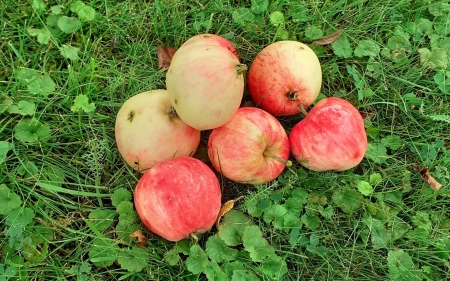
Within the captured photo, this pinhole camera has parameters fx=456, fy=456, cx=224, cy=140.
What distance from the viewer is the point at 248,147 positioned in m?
2.28

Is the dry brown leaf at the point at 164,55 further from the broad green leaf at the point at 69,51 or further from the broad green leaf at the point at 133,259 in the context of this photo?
the broad green leaf at the point at 133,259

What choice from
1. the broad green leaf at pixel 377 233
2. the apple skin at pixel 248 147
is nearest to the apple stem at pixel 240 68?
the apple skin at pixel 248 147

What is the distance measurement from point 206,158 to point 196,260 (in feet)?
1.90

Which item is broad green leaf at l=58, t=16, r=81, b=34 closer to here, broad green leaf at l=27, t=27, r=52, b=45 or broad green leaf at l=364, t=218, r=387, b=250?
broad green leaf at l=27, t=27, r=52, b=45

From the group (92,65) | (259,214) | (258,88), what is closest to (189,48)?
(258,88)

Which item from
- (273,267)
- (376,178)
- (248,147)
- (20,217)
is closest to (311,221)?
(273,267)

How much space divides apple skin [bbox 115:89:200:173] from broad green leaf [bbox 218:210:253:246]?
43 cm

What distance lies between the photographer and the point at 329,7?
3016 mm

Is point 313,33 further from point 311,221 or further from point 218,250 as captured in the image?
point 218,250

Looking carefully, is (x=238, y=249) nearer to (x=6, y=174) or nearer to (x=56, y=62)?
(x=6, y=174)

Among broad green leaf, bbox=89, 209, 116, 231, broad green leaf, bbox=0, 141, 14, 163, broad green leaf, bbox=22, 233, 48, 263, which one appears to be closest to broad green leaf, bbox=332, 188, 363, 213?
broad green leaf, bbox=89, 209, 116, 231

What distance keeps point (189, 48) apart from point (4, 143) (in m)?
1.17

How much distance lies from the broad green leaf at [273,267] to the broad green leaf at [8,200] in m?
1.30

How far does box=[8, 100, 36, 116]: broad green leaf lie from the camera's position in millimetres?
2557
